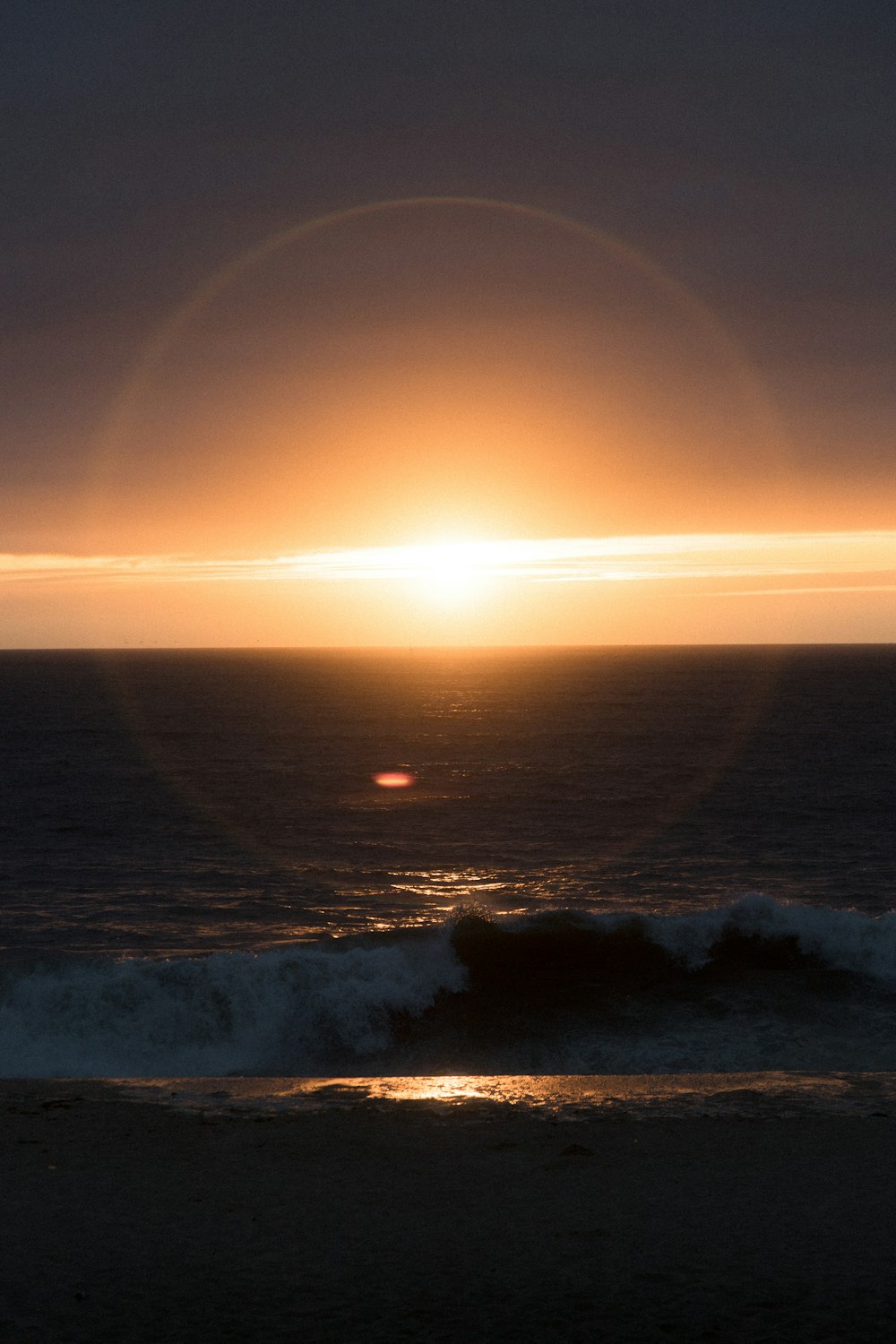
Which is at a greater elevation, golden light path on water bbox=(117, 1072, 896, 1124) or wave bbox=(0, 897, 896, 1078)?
golden light path on water bbox=(117, 1072, 896, 1124)

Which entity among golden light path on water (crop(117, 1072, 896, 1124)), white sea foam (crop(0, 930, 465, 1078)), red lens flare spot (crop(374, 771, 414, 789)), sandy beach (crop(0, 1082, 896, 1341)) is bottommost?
red lens flare spot (crop(374, 771, 414, 789))

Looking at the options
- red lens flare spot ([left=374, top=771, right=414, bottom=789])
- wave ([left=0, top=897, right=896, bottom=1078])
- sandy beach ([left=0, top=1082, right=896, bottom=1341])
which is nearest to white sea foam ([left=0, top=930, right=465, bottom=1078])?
wave ([left=0, top=897, right=896, bottom=1078])

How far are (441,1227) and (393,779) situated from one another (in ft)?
182

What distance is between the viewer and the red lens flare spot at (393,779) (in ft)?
206

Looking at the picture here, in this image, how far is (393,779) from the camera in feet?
214

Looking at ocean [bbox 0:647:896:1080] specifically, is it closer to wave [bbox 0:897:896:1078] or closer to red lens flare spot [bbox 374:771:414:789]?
wave [bbox 0:897:896:1078]

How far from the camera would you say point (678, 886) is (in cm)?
3494

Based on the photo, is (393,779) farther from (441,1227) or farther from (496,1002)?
(441,1227)

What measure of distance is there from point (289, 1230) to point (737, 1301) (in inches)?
152

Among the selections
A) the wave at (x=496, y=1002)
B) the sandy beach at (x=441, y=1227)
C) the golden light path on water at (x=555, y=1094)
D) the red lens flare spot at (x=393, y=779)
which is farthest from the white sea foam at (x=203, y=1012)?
the red lens flare spot at (x=393, y=779)

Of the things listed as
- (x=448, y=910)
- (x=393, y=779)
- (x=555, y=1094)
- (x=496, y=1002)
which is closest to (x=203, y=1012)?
(x=496, y=1002)

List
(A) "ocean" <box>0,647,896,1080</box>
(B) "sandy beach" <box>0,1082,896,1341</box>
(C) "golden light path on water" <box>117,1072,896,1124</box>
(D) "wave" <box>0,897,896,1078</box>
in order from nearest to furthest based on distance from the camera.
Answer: (B) "sandy beach" <box>0,1082,896,1341</box> → (C) "golden light path on water" <box>117,1072,896,1124</box> → (D) "wave" <box>0,897,896,1078</box> → (A) "ocean" <box>0,647,896,1080</box>

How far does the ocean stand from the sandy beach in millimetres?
6466

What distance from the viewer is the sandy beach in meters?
7.96
